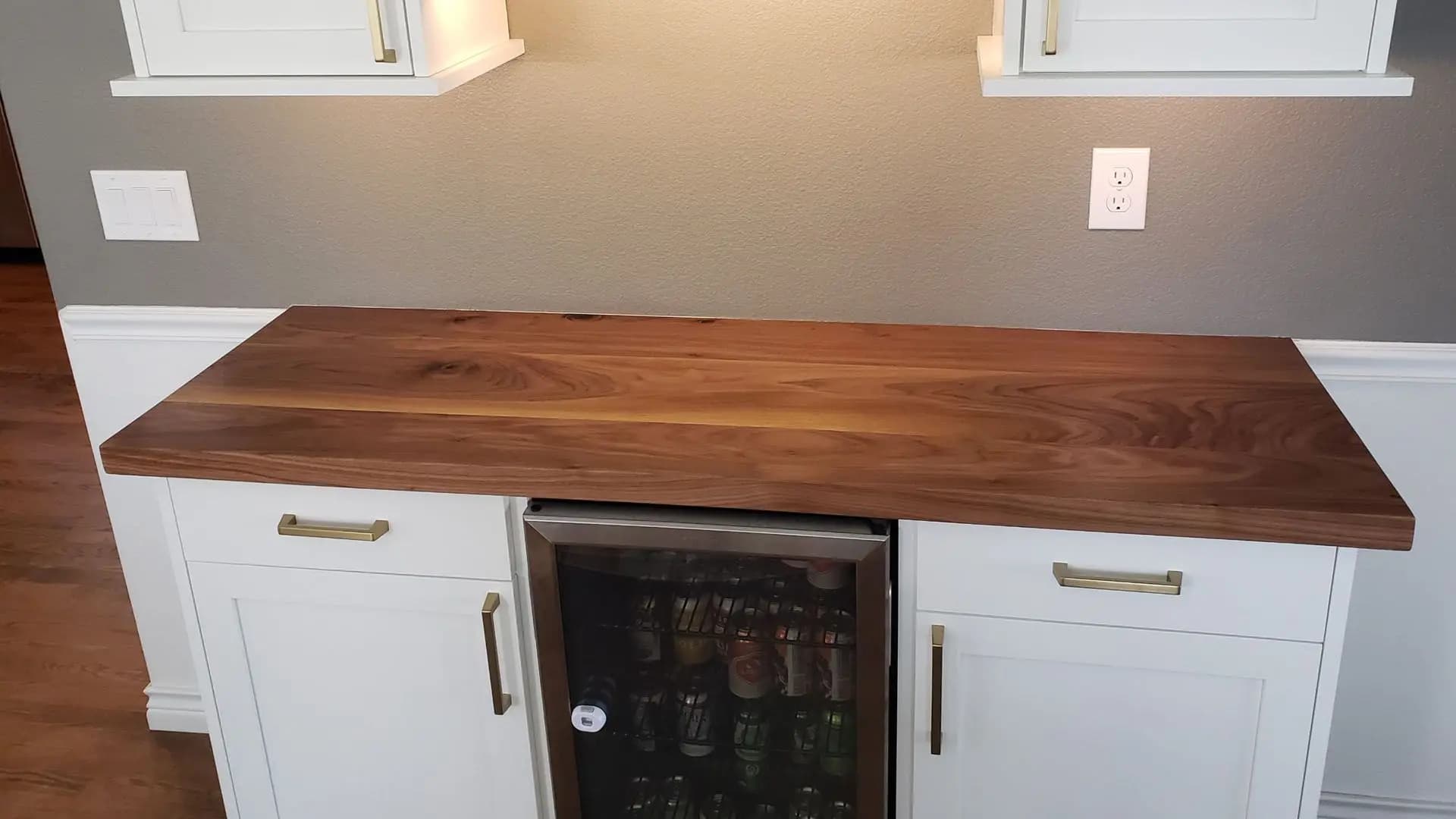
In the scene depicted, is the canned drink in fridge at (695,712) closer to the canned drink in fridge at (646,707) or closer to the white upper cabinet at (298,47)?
the canned drink in fridge at (646,707)

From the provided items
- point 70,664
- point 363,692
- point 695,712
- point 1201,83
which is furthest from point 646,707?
point 70,664

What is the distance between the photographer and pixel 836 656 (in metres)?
1.64

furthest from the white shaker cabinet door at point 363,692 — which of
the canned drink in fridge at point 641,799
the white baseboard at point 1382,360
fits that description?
the white baseboard at point 1382,360

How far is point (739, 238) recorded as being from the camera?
6.44ft

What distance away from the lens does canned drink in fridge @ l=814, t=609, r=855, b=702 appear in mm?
1603

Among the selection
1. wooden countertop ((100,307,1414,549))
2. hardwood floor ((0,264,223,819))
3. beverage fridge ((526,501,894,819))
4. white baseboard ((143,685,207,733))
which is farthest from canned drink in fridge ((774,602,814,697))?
white baseboard ((143,685,207,733))

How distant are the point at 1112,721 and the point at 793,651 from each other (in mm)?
411

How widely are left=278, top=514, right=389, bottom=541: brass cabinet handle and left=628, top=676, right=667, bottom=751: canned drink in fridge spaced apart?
40 cm

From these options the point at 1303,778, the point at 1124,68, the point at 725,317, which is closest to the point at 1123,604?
the point at 1303,778

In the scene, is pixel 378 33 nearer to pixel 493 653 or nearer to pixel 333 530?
pixel 333 530

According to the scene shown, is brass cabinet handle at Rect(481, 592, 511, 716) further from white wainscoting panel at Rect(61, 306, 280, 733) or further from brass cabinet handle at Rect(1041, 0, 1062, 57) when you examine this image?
brass cabinet handle at Rect(1041, 0, 1062, 57)

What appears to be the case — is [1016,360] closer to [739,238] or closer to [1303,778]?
[739,238]

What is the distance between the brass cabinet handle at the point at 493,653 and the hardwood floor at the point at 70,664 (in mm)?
931

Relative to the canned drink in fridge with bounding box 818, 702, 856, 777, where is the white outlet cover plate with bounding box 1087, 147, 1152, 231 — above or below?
above
